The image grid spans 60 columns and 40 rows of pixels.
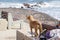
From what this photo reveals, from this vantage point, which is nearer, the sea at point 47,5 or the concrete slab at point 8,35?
the concrete slab at point 8,35

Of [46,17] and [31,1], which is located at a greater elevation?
[31,1]

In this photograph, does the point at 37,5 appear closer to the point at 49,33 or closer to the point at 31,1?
the point at 31,1

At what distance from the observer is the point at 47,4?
423cm

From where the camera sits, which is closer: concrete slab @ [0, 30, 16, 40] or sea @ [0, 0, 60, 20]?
concrete slab @ [0, 30, 16, 40]

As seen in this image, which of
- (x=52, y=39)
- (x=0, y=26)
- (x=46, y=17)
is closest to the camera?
(x=52, y=39)

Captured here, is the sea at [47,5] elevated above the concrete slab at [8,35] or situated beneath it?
elevated above

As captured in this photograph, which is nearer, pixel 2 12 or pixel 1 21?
pixel 1 21

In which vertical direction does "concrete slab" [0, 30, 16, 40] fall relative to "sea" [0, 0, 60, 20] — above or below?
below

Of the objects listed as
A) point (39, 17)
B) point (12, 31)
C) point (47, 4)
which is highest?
point (47, 4)

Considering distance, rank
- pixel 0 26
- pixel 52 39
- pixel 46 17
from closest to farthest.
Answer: pixel 52 39
pixel 0 26
pixel 46 17

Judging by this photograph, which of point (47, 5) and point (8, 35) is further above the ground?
point (47, 5)

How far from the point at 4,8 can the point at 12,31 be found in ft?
1.88

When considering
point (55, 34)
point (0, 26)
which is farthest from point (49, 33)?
point (0, 26)

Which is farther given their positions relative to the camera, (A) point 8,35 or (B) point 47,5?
(B) point 47,5
